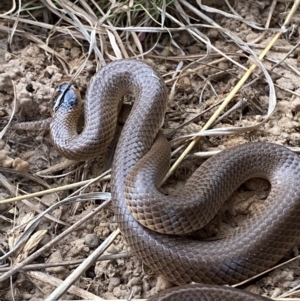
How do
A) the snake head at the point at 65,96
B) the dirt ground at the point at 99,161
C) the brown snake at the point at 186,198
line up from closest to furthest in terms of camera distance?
the brown snake at the point at 186,198
the dirt ground at the point at 99,161
the snake head at the point at 65,96

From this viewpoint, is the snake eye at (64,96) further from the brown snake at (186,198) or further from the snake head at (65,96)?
the brown snake at (186,198)

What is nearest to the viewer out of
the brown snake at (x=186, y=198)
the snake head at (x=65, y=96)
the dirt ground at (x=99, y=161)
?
the brown snake at (x=186, y=198)

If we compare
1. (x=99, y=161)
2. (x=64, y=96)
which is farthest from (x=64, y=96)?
(x=99, y=161)

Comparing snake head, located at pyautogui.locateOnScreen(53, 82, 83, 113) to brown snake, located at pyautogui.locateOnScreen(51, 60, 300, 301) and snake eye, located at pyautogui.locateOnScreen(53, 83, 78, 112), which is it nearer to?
snake eye, located at pyautogui.locateOnScreen(53, 83, 78, 112)

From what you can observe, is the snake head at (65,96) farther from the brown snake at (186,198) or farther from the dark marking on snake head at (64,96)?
the brown snake at (186,198)

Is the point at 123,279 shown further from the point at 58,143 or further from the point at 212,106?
the point at 212,106

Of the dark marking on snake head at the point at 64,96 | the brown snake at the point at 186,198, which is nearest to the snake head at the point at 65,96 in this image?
the dark marking on snake head at the point at 64,96

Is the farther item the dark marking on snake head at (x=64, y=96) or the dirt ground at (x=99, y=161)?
the dark marking on snake head at (x=64, y=96)
